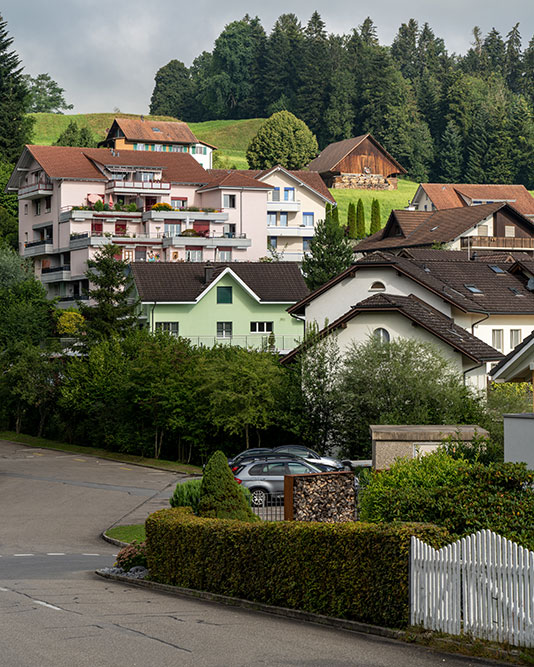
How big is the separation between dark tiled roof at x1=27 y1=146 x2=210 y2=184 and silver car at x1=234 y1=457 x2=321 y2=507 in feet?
201

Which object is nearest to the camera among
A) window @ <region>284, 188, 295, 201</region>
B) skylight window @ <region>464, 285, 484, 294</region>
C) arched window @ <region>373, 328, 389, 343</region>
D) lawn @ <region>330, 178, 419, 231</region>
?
arched window @ <region>373, 328, 389, 343</region>

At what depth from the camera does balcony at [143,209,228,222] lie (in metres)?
89.6

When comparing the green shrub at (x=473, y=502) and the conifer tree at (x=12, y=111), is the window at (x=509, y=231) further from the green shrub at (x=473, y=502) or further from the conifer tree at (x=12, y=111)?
the green shrub at (x=473, y=502)

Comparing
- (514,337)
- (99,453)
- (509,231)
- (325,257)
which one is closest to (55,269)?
(325,257)

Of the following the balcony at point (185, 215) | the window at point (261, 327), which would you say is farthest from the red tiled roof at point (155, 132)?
the window at point (261, 327)

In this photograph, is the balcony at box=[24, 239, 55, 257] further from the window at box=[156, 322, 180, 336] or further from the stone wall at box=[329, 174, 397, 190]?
the stone wall at box=[329, 174, 397, 190]

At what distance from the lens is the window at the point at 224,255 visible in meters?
91.7

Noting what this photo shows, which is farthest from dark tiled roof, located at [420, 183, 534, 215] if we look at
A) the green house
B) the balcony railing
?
the green house

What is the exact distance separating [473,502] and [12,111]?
111m

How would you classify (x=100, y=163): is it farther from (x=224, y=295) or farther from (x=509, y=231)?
(x=509, y=231)

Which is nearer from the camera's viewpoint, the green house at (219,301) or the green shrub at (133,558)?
the green shrub at (133,558)

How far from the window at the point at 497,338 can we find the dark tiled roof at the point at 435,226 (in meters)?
42.4

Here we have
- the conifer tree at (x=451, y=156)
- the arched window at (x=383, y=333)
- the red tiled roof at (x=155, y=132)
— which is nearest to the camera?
the arched window at (x=383, y=333)

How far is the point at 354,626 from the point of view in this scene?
15359mm
